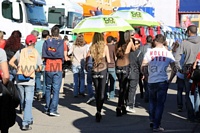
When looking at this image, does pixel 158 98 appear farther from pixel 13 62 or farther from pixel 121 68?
pixel 13 62

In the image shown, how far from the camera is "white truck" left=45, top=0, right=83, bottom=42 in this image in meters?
23.6

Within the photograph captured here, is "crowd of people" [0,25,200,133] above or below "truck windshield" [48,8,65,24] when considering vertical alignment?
below

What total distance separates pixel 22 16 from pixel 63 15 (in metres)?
5.05

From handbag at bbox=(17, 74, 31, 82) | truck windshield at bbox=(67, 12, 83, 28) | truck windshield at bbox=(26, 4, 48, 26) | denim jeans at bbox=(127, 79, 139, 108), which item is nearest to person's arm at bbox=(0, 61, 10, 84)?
handbag at bbox=(17, 74, 31, 82)

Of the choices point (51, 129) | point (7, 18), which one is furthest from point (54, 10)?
point (51, 129)

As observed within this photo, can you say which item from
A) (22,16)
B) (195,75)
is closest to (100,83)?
(195,75)

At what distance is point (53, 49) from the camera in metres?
10.4

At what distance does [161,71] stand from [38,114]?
3.37m

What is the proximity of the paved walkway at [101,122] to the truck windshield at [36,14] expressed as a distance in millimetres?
8090

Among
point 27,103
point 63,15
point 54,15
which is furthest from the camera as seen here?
point 63,15

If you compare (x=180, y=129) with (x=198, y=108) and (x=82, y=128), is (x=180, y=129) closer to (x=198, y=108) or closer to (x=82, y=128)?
(x=198, y=108)

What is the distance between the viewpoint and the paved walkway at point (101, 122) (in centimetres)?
904

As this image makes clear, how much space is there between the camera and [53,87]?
1043 cm

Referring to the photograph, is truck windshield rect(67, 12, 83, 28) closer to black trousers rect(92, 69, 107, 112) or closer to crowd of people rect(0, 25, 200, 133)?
crowd of people rect(0, 25, 200, 133)
